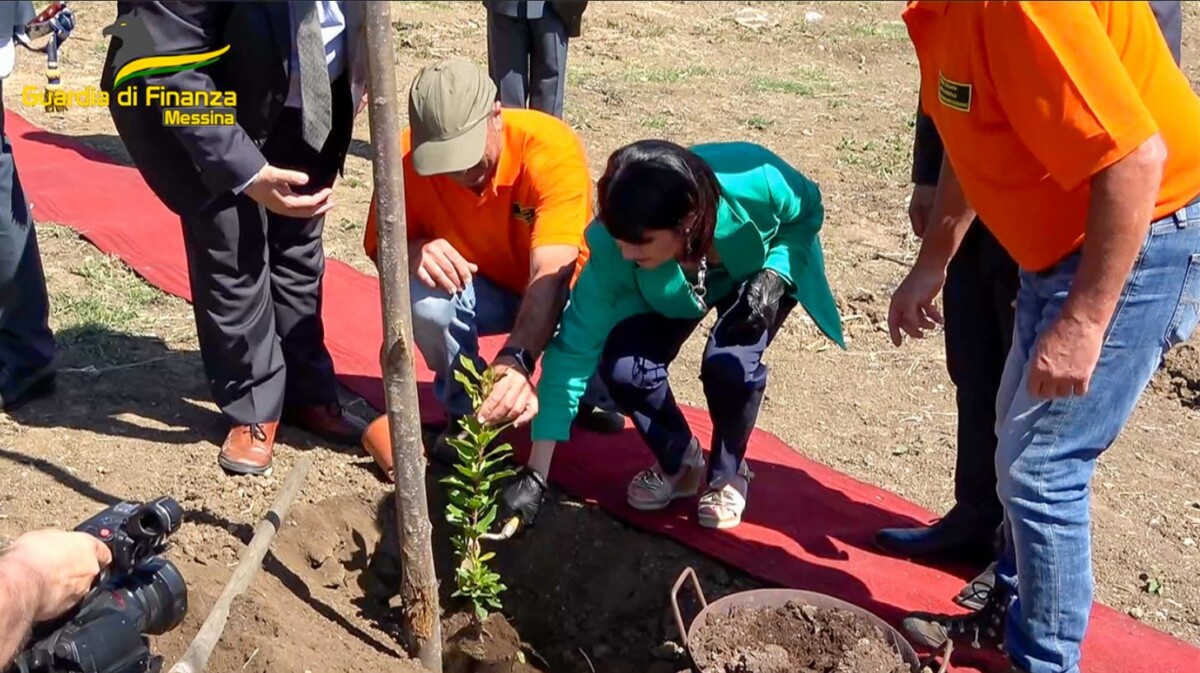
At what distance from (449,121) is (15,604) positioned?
5.32 feet

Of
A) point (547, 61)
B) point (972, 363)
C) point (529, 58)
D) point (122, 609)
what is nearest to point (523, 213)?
point (972, 363)

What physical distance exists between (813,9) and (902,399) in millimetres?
7179

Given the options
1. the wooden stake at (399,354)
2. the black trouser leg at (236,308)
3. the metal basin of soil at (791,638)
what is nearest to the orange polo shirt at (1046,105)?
the metal basin of soil at (791,638)

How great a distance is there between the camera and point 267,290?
12.7 feet

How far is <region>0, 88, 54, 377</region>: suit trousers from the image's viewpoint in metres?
4.08

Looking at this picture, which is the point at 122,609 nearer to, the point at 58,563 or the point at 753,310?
the point at 58,563

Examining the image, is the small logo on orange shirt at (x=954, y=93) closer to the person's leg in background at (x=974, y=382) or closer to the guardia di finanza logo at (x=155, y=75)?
the person's leg in background at (x=974, y=382)

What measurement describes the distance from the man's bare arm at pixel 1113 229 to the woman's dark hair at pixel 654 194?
1.01 metres

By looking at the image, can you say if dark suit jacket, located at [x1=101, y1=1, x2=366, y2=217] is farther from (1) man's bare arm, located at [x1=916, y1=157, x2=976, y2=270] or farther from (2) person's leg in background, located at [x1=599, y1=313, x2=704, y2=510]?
(1) man's bare arm, located at [x1=916, y1=157, x2=976, y2=270]

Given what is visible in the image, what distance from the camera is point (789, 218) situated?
11.6ft

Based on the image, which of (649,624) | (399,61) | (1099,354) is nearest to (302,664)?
(649,624)

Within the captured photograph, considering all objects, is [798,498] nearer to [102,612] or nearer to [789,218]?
[789,218]

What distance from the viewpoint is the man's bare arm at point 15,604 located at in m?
2.45

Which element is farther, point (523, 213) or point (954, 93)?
point (523, 213)
